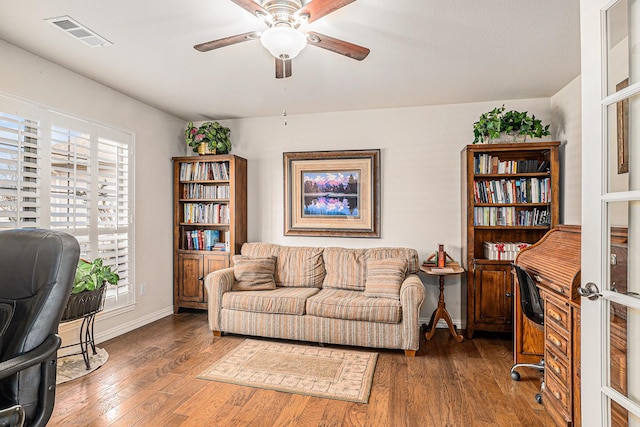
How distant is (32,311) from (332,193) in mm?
3278

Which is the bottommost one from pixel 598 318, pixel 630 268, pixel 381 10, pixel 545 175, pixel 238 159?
pixel 598 318

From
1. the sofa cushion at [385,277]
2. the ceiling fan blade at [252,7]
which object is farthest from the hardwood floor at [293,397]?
the ceiling fan blade at [252,7]

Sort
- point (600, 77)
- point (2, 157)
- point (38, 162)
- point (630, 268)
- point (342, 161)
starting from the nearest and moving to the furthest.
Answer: point (630, 268), point (600, 77), point (2, 157), point (38, 162), point (342, 161)

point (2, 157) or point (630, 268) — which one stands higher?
point (2, 157)

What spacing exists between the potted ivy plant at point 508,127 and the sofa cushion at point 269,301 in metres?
2.40

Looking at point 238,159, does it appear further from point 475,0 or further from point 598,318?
point 598,318

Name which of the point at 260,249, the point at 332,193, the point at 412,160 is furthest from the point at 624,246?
the point at 260,249

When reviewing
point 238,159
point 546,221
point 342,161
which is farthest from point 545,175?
point 238,159

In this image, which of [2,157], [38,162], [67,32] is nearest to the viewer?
[67,32]

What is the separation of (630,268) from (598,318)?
0.26 metres

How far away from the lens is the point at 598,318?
1.43 m

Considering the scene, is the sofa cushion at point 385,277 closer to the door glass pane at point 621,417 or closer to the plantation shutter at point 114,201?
the door glass pane at point 621,417

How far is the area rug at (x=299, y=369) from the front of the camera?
259 cm

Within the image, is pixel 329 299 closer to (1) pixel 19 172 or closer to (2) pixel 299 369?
(2) pixel 299 369
